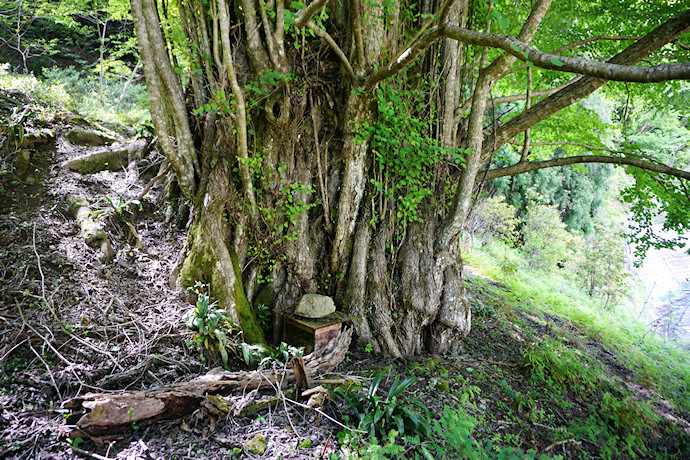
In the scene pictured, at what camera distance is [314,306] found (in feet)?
10.9

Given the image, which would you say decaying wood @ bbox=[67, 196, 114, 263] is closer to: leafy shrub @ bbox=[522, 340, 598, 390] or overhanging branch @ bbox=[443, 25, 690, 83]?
overhanging branch @ bbox=[443, 25, 690, 83]

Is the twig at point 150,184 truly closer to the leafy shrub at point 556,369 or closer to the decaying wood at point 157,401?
the decaying wood at point 157,401

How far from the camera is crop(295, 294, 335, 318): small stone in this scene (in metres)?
3.29

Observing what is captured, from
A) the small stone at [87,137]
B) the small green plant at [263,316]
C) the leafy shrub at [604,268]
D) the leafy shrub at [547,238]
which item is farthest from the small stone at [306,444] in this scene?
the leafy shrub at [547,238]

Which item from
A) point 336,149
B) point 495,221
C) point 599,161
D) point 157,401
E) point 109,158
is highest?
point 599,161

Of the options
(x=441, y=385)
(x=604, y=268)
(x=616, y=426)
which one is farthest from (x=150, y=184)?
(x=604, y=268)

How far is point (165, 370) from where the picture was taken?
2.52 m

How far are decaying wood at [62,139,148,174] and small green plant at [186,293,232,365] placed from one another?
99.5 inches

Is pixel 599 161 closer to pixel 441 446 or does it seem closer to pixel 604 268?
pixel 441 446

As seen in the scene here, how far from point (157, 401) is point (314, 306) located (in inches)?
63.4

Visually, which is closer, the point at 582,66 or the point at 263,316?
the point at 582,66

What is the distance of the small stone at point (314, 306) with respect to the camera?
10.8ft

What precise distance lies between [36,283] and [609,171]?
537 inches

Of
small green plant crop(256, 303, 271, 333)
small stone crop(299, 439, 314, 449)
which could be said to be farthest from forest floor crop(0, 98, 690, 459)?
small green plant crop(256, 303, 271, 333)
